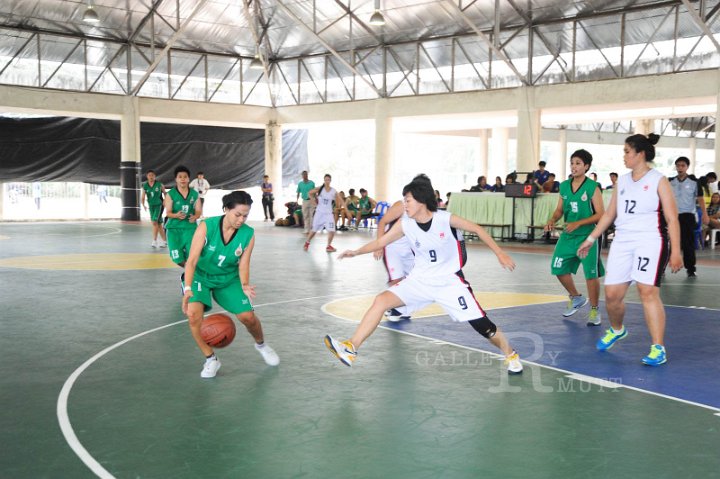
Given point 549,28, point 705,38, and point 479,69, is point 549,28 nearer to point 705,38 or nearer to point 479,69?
point 479,69

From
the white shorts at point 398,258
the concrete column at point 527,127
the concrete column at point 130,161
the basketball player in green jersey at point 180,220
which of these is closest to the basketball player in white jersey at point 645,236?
the white shorts at point 398,258

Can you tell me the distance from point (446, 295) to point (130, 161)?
26323 mm

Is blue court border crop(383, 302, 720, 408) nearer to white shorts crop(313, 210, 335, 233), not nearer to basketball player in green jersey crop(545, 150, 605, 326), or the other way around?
basketball player in green jersey crop(545, 150, 605, 326)

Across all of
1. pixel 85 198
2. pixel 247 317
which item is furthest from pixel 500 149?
pixel 247 317

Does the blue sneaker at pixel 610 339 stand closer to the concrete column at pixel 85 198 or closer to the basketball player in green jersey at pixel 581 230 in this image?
the basketball player in green jersey at pixel 581 230

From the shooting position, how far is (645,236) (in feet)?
21.4

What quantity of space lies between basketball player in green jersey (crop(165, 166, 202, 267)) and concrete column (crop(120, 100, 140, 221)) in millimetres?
20268

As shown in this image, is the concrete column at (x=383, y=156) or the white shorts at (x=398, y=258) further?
the concrete column at (x=383, y=156)

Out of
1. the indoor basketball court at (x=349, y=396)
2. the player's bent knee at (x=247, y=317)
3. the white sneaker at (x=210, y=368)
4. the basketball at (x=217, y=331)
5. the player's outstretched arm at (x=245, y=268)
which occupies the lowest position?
the indoor basketball court at (x=349, y=396)

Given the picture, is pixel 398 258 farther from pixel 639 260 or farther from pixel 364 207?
pixel 364 207

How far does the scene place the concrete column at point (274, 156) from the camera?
3447 cm

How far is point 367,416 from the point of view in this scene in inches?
199

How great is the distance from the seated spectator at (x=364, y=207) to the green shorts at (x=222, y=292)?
21.0 meters

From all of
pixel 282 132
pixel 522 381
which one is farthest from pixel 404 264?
pixel 282 132
